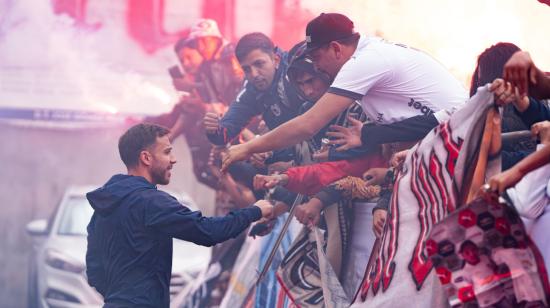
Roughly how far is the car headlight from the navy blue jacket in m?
4.11

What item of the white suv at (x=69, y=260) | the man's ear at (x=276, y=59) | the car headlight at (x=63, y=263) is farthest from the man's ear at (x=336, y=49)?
the car headlight at (x=63, y=263)

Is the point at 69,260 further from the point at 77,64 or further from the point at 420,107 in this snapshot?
the point at 420,107

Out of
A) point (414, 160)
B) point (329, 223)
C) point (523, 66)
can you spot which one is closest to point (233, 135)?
point (329, 223)

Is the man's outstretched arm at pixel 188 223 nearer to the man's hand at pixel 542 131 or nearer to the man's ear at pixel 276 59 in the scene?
the man's hand at pixel 542 131

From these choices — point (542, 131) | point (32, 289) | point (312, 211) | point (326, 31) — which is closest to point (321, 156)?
point (312, 211)

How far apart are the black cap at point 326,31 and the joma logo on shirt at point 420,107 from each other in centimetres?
45

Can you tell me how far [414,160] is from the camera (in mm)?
3977

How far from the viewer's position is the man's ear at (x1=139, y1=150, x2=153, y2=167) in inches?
186

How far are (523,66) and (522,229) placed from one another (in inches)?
20.1

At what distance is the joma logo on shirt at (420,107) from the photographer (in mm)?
4871

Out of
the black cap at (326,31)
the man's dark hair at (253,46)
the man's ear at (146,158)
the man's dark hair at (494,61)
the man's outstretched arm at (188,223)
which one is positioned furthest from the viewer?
the man's dark hair at (253,46)

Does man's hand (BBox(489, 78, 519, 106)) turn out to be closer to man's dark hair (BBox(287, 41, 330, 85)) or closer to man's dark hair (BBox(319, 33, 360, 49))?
man's dark hair (BBox(319, 33, 360, 49))

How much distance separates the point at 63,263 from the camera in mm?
8766

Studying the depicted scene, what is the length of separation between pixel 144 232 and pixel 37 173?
5.46 meters
